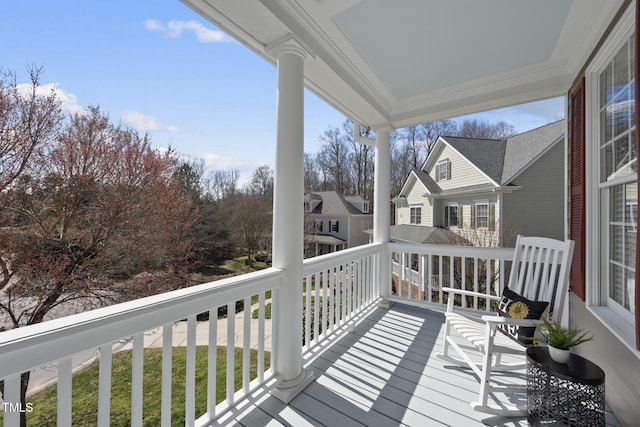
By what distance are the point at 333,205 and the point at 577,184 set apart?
11.8m

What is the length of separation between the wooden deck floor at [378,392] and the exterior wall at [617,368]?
0.16 metres

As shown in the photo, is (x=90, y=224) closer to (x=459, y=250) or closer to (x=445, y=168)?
(x=459, y=250)

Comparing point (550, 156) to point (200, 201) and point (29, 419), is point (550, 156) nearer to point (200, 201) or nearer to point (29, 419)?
point (200, 201)

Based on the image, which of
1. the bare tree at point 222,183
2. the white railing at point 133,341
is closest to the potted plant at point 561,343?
the white railing at point 133,341

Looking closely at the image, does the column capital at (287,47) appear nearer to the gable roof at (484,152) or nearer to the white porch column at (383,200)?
the white porch column at (383,200)

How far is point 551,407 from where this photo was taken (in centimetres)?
158

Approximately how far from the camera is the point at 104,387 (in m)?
1.19

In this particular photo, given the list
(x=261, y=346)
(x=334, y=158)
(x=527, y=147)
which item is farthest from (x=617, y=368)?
(x=334, y=158)

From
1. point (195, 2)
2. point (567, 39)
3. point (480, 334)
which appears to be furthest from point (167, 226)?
point (567, 39)

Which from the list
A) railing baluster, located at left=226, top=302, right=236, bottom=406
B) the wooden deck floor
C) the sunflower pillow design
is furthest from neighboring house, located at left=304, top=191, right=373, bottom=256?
railing baluster, located at left=226, top=302, right=236, bottom=406

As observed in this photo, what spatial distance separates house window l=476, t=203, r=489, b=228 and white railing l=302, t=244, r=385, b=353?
622 cm

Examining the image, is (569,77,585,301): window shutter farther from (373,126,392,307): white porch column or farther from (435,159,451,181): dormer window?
(435,159,451,181): dormer window

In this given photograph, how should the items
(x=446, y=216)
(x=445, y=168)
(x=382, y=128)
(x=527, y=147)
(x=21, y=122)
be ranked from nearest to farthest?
(x=21, y=122), (x=382, y=128), (x=527, y=147), (x=446, y=216), (x=445, y=168)

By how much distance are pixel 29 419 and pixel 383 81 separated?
18.6 feet
